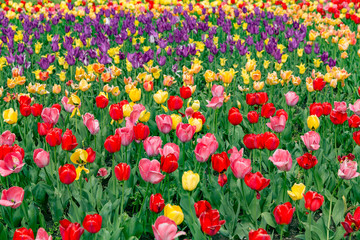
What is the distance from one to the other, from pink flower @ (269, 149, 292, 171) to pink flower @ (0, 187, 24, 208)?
1.39 metres

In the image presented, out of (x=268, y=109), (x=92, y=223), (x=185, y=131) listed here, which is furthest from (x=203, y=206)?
(x=268, y=109)

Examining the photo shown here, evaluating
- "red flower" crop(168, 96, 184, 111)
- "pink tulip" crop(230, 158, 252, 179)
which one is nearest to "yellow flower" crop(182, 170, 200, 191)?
"pink tulip" crop(230, 158, 252, 179)

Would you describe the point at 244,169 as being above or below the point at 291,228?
above

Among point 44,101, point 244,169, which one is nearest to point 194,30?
point 44,101

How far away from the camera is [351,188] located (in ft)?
10.0

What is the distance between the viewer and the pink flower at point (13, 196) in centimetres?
221

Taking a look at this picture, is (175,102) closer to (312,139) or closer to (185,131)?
(185,131)

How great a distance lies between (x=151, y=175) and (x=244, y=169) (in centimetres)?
54

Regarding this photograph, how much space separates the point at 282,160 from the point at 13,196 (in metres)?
1.50

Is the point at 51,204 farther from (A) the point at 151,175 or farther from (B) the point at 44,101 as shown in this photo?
(B) the point at 44,101

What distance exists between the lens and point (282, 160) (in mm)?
2584

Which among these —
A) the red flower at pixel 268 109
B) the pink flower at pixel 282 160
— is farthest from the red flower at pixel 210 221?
the red flower at pixel 268 109

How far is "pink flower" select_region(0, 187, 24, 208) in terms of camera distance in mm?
2211

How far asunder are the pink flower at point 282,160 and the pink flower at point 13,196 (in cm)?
139
